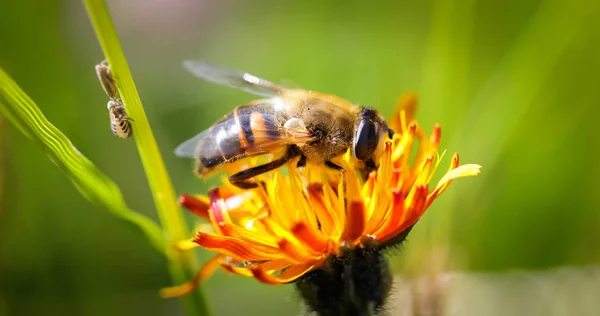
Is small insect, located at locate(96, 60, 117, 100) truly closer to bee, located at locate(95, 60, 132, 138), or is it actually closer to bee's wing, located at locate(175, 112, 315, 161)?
bee, located at locate(95, 60, 132, 138)

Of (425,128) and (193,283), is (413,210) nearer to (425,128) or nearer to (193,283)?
(193,283)

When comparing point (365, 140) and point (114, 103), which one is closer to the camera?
point (114, 103)

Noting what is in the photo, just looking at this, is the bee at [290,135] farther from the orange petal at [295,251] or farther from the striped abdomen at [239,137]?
the orange petal at [295,251]

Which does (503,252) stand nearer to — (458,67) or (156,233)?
(458,67)

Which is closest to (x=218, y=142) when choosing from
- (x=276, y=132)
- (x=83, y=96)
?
(x=276, y=132)

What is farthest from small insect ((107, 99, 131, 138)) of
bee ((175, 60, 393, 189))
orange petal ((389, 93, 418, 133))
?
orange petal ((389, 93, 418, 133))

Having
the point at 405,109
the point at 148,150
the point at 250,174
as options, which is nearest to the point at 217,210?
the point at 250,174
